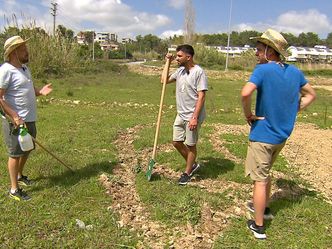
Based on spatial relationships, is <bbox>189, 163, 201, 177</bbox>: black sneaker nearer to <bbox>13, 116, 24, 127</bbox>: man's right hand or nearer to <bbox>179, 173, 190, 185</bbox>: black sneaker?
<bbox>179, 173, 190, 185</bbox>: black sneaker

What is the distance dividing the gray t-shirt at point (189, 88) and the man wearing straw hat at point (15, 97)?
2.10 m

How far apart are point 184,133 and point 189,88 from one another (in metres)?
0.72

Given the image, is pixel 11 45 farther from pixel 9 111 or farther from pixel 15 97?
pixel 9 111

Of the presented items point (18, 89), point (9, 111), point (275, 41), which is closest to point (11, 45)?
point (18, 89)

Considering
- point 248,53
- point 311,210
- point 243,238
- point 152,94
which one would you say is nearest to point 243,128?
point 311,210

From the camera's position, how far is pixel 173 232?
14.4ft

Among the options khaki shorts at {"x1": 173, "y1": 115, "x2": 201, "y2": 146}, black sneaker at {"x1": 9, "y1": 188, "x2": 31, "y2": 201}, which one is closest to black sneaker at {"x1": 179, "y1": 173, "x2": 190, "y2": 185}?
khaki shorts at {"x1": 173, "y1": 115, "x2": 201, "y2": 146}

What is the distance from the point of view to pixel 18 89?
4918 millimetres

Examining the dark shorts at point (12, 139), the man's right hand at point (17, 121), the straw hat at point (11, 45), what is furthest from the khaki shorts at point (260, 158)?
the straw hat at point (11, 45)

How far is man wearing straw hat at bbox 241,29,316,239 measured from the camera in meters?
4.01

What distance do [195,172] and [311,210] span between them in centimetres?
196

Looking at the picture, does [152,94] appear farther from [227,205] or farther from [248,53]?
[248,53]

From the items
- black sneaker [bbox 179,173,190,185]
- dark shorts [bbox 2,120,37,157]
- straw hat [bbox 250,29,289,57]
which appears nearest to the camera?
straw hat [bbox 250,29,289,57]

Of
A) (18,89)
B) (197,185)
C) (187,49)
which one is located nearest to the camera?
(18,89)
